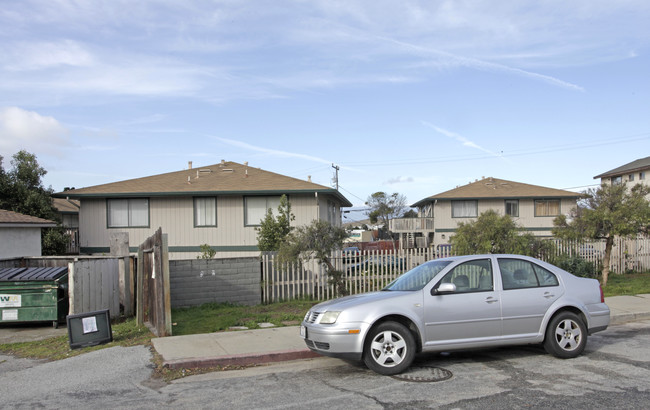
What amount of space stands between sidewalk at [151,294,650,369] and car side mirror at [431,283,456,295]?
2.21 metres

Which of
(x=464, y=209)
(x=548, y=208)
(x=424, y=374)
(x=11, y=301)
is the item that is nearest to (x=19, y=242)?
(x=11, y=301)

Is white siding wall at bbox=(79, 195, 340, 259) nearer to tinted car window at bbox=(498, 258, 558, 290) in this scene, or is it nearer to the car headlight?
tinted car window at bbox=(498, 258, 558, 290)

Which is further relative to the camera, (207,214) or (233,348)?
(207,214)

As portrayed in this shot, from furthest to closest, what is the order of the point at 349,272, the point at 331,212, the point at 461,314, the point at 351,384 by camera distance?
the point at 331,212 → the point at 349,272 → the point at 461,314 → the point at 351,384

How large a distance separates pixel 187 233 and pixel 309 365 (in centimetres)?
1536

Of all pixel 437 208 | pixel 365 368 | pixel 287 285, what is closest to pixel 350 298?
pixel 365 368

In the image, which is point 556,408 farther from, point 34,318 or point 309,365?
point 34,318

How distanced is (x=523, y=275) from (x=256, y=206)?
1527 cm

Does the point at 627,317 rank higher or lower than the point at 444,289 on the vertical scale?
lower

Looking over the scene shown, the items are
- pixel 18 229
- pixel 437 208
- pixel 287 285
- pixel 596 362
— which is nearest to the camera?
pixel 596 362

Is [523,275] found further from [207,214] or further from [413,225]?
[413,225]

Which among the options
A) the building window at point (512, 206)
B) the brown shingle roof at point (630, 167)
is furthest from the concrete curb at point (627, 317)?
the brown shingle roof at point (630, 167)

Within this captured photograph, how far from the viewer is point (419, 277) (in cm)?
773

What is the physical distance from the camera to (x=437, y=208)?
37531mm
